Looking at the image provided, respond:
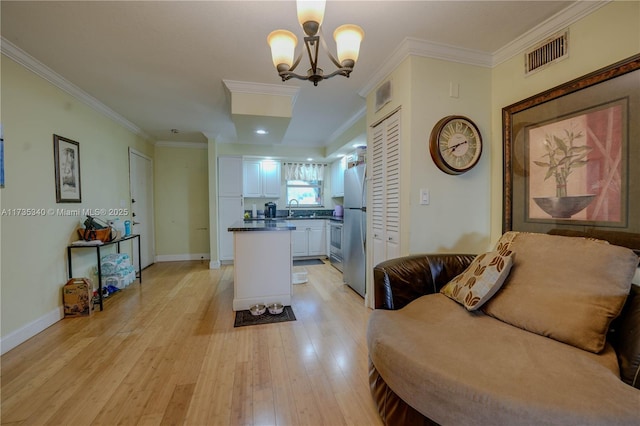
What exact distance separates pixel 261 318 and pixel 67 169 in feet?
8.66

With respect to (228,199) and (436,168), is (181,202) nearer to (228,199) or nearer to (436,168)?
(228,199)

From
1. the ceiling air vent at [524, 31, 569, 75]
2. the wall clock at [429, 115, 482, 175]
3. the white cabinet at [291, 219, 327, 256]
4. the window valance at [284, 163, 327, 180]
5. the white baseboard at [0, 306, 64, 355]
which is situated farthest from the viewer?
the window valance at [284, 163, 327, 180]

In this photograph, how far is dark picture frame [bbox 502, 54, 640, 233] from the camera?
1.46m

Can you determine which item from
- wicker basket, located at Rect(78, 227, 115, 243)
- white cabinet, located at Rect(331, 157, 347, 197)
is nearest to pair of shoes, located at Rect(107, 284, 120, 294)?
wicker basket, located at Rect(78, 227, 115, 243)

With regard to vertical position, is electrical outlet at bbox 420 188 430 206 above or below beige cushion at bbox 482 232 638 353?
above

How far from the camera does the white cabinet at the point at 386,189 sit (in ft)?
7.68

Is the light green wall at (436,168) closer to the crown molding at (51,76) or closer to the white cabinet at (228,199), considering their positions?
the crown molding at (51,76)

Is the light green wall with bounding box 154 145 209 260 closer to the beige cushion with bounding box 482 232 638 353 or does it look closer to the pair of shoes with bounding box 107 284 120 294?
the pair of shoes with bounding box 107 284 120 294

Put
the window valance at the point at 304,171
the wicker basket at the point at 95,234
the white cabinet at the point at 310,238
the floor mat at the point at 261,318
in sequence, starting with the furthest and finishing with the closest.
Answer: the window valance at the point at 304,171
the white cabinet at the point at 310,238
the wicker basket at the point at 95,234
the floor mat at the point at 261,318

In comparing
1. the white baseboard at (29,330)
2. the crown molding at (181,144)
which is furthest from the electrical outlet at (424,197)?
the crown molding at (181,144)

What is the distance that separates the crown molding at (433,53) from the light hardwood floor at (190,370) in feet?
7.98

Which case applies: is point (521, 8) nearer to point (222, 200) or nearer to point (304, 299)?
point (304, 299)

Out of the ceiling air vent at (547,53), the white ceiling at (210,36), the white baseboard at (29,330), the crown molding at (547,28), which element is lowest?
the white baseboard at (29,330)

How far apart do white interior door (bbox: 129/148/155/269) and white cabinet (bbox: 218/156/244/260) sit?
1.30 meters
